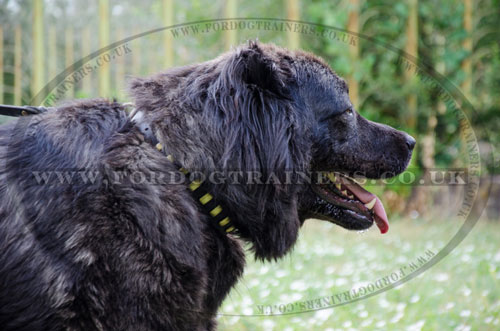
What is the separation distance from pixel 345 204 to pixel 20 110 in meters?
1.65

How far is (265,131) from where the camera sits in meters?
2.27

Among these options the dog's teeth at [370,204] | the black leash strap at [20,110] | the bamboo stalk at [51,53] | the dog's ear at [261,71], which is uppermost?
the bamboo stalk at [51,53]

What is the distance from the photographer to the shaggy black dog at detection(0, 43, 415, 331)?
1.88m

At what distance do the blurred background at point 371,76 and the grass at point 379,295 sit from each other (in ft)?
0.08

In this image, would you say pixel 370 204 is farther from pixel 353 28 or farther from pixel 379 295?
pixel 353 28

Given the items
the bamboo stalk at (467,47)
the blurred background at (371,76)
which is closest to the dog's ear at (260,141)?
the blurred background at (371,76)

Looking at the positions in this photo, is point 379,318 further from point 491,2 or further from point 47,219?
point 491,2

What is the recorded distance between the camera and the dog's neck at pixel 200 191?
7.00ft

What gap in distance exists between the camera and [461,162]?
973 cm

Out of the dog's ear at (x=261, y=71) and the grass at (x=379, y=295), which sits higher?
the dog's ear at (x=261, y=71)

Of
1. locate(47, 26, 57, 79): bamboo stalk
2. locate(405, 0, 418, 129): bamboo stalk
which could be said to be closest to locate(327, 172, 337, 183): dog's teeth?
locate(47, 26, 57, 79): bamboo stalk

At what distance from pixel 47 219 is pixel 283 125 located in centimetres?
107

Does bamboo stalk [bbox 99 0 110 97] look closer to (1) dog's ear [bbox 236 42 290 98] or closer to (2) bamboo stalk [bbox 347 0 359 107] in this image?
(2) bamboo stalk [bbox 347 0 359 107]

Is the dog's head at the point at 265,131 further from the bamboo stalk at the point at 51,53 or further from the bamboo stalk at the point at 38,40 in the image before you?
the bamboo stalk at the point at 51,53
